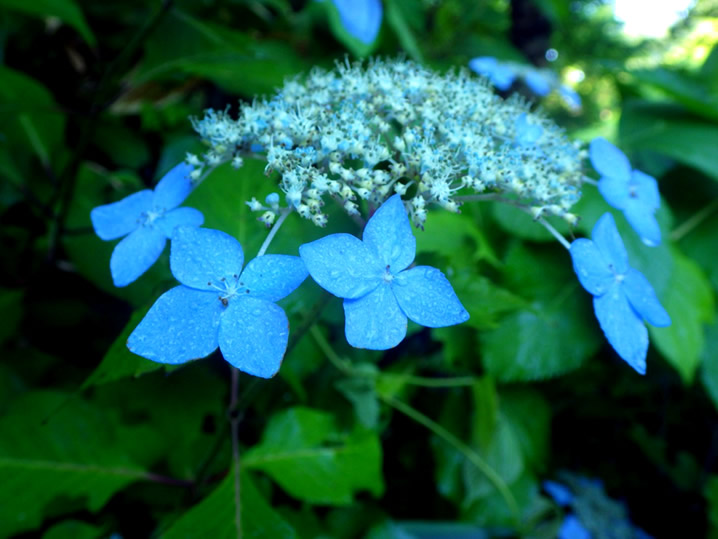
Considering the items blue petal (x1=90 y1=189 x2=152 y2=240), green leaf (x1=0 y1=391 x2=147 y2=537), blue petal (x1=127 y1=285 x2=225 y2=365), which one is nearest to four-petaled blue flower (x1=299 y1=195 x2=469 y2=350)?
blue petal (x1=127 y1=285 x2=225 y2=365)

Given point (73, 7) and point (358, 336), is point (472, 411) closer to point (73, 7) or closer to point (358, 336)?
point (358, 336)

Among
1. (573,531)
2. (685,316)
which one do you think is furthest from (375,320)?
(573,531)

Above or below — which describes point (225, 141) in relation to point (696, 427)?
above

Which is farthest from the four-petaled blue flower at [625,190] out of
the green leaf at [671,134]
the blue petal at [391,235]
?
the green leaf at [671,134]

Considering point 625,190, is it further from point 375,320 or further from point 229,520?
point 229,520

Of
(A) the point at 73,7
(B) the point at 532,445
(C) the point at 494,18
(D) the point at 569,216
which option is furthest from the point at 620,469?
(A) the point at 73,7

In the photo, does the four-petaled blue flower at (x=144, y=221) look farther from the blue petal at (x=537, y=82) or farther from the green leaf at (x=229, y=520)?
the blue petal at (x=537, y=82)
